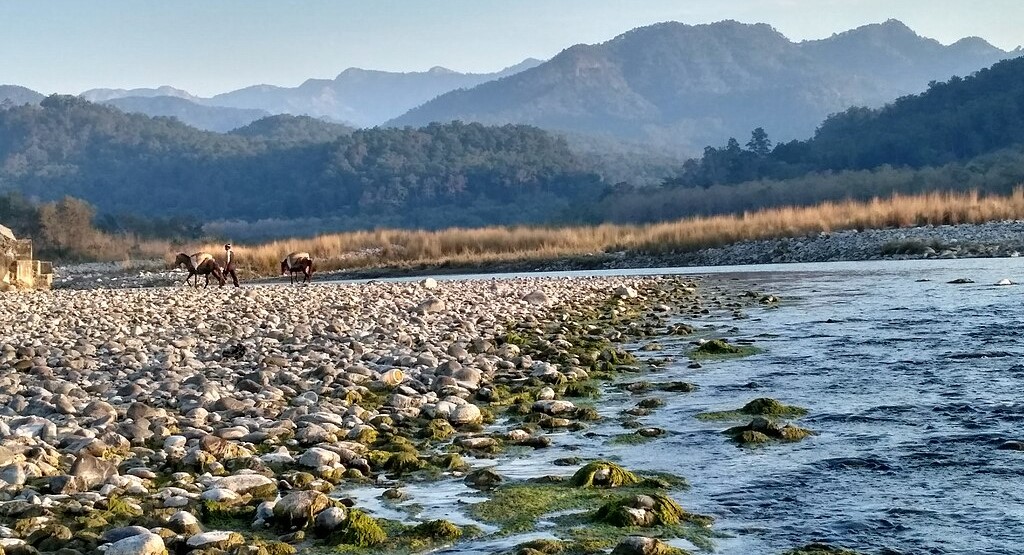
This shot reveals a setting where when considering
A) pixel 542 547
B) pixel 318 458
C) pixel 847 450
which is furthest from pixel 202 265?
pixel 542 547

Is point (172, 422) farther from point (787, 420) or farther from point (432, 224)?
point (432, 224)

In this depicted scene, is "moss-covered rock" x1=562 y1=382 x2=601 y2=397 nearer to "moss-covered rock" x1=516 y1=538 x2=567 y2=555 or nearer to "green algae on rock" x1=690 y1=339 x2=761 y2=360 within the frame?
"green algae on rock" x1=690 y1=339 x2=761 y2=360

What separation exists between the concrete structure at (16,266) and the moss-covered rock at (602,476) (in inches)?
916

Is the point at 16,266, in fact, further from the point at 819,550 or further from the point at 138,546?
the point at 819,550

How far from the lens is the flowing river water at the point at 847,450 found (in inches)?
208

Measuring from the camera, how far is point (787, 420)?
318 inches

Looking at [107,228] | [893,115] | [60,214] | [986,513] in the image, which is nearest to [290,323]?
[986,513]

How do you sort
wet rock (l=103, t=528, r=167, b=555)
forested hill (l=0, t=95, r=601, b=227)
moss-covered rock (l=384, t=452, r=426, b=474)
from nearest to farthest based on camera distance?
wet rock (l=103, t=528, r=167, b=555) → moss-covered rock (l=384, t=452, r=426, b=474) → forested hill (l=0, t=95, r=601, b=227)

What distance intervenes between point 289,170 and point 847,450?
15013 cm

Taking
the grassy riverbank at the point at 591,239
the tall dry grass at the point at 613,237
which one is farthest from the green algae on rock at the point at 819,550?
the tall dry grass at the point at 613,237

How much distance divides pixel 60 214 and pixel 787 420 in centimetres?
6939

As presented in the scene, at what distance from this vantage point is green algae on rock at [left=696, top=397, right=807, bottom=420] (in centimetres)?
Answer: 830

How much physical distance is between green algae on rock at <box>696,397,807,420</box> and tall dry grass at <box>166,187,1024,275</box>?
3907 cm

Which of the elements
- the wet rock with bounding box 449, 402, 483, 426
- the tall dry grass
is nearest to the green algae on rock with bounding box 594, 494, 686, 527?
the wet rock with bounding box 449, 402, 483, 426
